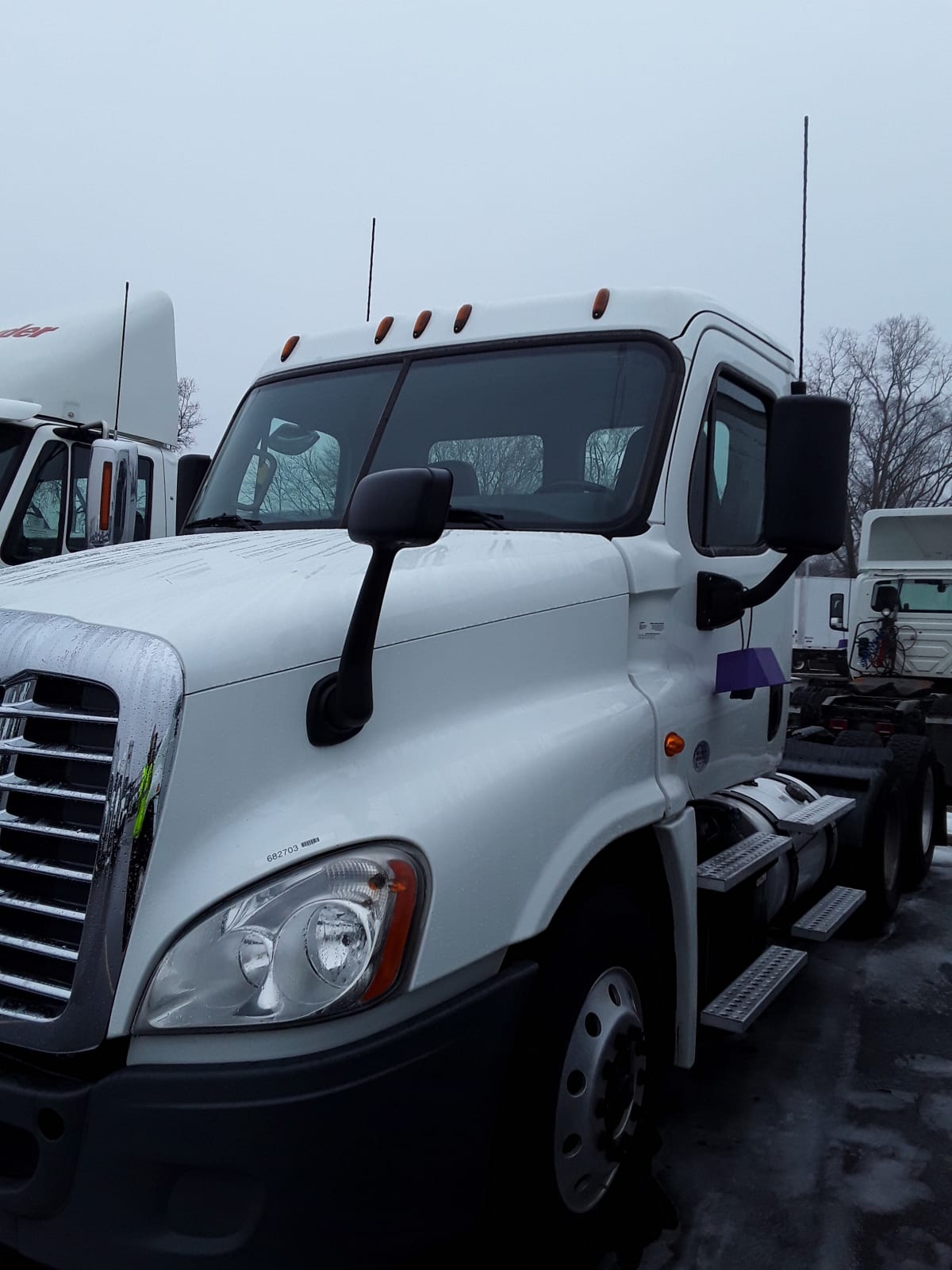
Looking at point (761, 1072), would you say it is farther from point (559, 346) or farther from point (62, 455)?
point (62, 455)

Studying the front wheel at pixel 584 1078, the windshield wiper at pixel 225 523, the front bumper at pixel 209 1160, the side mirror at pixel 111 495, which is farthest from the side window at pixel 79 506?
the front bumper at pixel 209 1160

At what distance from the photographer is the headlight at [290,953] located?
1.93 m

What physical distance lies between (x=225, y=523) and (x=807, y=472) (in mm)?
1855

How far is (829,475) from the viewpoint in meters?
3.17

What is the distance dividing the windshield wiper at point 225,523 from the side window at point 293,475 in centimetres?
5

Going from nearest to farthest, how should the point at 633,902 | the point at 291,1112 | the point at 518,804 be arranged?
the point at 291,1112 → the point at 518,804 → the point at 633,902

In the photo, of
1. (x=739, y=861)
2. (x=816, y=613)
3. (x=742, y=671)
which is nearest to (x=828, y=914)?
(x=739, y=861)

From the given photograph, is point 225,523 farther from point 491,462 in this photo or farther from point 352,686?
point 352,686

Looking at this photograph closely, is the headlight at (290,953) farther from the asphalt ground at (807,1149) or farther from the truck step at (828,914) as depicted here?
the truck step at (828,914)

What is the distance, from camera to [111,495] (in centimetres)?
410

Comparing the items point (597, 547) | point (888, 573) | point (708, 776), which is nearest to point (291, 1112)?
point (597, 547)

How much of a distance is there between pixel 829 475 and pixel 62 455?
4.71m

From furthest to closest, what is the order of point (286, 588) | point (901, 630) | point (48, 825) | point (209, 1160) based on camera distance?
point (901, 630), point (286, 588), point (48, 825), point (209, 1160)

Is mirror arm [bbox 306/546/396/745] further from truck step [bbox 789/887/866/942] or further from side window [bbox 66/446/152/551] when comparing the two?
side window [bbox 66/446/152/551]
